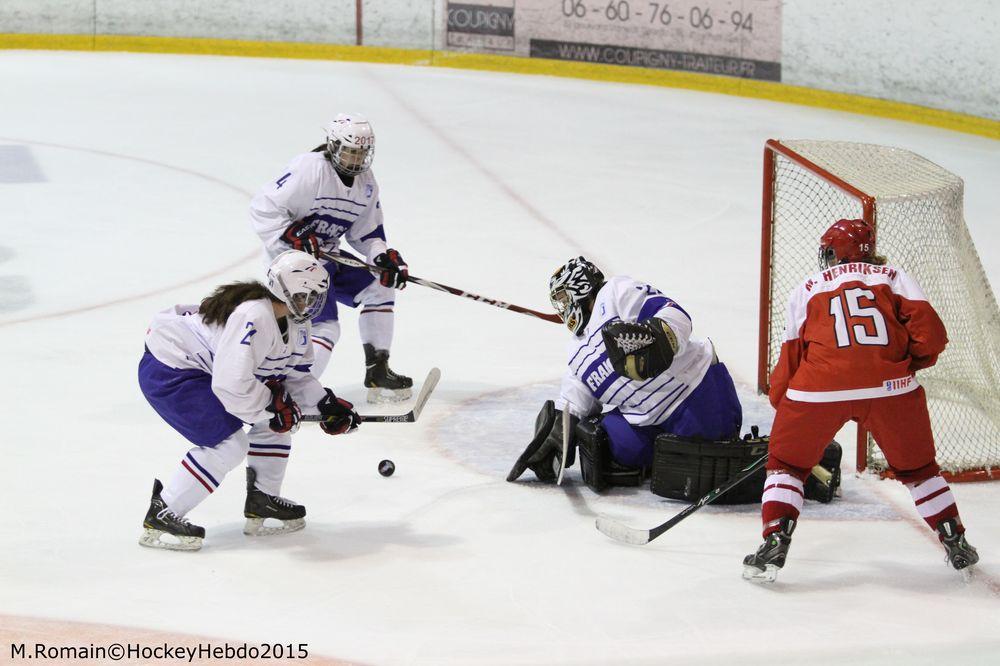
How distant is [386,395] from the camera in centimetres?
515

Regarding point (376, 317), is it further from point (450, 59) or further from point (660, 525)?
point (450, 59)

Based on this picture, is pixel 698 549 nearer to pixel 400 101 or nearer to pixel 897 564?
pixel 897 564

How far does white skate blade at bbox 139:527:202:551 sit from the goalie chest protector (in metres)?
1.27

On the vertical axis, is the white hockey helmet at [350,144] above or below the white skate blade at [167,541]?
above

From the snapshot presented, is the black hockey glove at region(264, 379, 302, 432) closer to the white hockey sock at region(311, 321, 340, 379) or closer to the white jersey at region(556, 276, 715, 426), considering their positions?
the white jersey at region(556, 276, 715, 426)

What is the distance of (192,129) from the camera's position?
31.6ft

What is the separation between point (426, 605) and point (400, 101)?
24.6 ft

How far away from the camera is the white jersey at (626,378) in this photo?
4.04m

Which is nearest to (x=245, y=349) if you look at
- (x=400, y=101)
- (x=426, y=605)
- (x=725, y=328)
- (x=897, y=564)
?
(x=426, y=605)

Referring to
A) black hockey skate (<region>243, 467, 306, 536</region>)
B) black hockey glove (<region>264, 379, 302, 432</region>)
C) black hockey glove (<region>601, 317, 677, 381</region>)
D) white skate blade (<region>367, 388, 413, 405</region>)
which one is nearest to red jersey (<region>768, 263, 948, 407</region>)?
black hockey glove (<region>601, 317, 677, 381</region>)

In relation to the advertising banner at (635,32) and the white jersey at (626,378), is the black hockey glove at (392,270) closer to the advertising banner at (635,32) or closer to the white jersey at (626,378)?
the white jersey at (626,378)

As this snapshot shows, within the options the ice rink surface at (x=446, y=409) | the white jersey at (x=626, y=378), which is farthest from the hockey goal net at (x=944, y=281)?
the white jersey at (x=626, y=378)

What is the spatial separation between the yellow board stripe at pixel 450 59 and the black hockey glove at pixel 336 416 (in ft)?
23.7

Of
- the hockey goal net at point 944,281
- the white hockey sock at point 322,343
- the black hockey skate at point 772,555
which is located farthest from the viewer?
the white hockey sock at point 322,343
